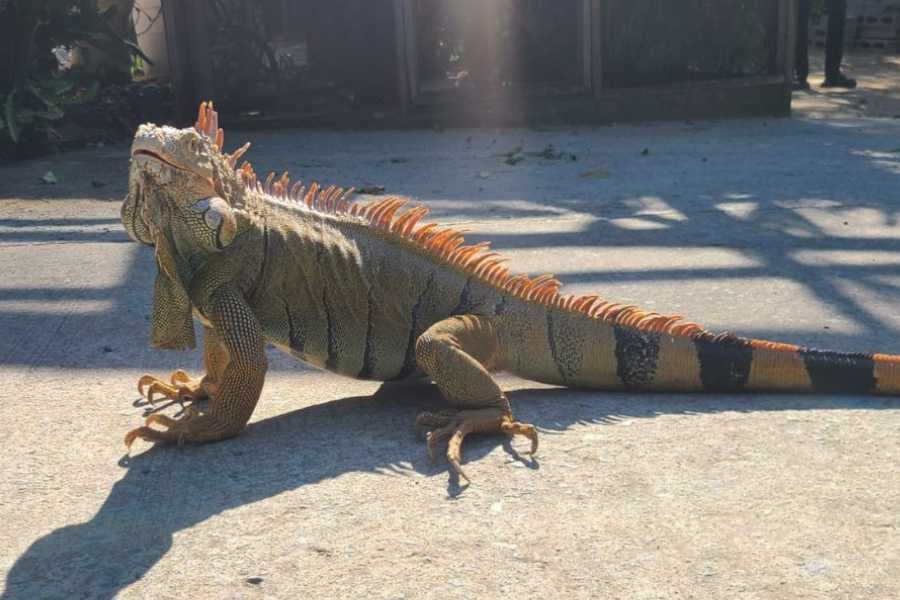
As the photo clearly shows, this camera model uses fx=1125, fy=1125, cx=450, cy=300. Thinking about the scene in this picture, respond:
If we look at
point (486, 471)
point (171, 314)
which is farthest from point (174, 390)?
point (486, 471)

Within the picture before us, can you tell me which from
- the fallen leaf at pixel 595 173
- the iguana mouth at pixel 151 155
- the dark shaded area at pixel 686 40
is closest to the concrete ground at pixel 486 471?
the iguana mouth at pixel 151 155

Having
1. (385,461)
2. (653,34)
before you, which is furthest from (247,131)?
(385,461)

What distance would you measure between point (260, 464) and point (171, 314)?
0.57m

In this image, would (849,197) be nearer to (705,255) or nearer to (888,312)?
(705,255)

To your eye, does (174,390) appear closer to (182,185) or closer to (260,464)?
(260,464)

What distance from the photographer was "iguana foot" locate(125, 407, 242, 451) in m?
3.48

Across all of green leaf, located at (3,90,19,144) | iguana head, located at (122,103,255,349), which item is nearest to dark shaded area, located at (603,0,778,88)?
green leaf, located at (3,90,19,144)

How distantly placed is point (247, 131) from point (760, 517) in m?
9.34

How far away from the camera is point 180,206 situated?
11.0 ft

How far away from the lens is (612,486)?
3.20 meters

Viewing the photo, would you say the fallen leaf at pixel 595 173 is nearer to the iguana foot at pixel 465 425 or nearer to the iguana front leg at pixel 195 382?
the iguana front leg at pixel 195 382

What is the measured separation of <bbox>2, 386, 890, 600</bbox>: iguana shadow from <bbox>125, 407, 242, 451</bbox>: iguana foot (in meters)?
0.04

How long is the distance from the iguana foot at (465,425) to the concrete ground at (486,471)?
0.05 metres

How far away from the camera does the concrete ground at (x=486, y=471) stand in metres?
2.73
